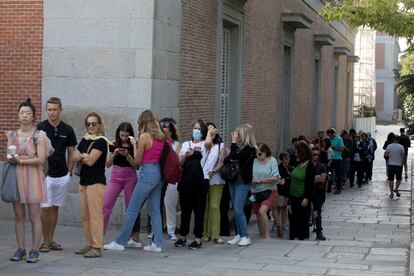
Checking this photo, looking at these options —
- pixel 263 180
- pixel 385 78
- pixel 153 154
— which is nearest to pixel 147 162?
pixel 153 154

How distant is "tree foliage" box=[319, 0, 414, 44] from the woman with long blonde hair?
4.47 metres

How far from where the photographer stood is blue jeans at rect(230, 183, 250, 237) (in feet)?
37.8

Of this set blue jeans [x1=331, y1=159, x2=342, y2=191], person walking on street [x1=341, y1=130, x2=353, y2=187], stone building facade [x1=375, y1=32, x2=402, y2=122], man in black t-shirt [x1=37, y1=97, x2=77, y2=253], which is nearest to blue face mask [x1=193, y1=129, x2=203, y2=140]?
man in black t-shirt [x1=37, y1=97, x2=77, y2=253]

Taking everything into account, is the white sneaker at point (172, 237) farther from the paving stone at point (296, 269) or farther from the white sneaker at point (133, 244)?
the paving stone at point (296, 269)

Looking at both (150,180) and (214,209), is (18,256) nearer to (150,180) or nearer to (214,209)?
(150,180)

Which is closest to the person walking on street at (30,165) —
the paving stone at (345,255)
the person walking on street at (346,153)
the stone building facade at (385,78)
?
the paving stone at (345,255)

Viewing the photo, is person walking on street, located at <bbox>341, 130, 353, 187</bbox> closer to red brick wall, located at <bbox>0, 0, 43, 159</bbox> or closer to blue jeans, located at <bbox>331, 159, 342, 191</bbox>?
blue jeans, located at <bbox>331, 159, 342, 191</bbox>

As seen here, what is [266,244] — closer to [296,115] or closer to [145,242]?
[145,242]

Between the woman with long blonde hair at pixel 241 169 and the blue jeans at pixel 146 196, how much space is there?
1.52m

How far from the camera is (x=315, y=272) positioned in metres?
9.24

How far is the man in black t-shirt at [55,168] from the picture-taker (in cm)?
1000

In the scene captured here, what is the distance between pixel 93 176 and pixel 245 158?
8.51 ft

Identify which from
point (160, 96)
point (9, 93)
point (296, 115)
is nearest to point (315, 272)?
point (160, 96)

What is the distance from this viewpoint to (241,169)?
11.4 metres
